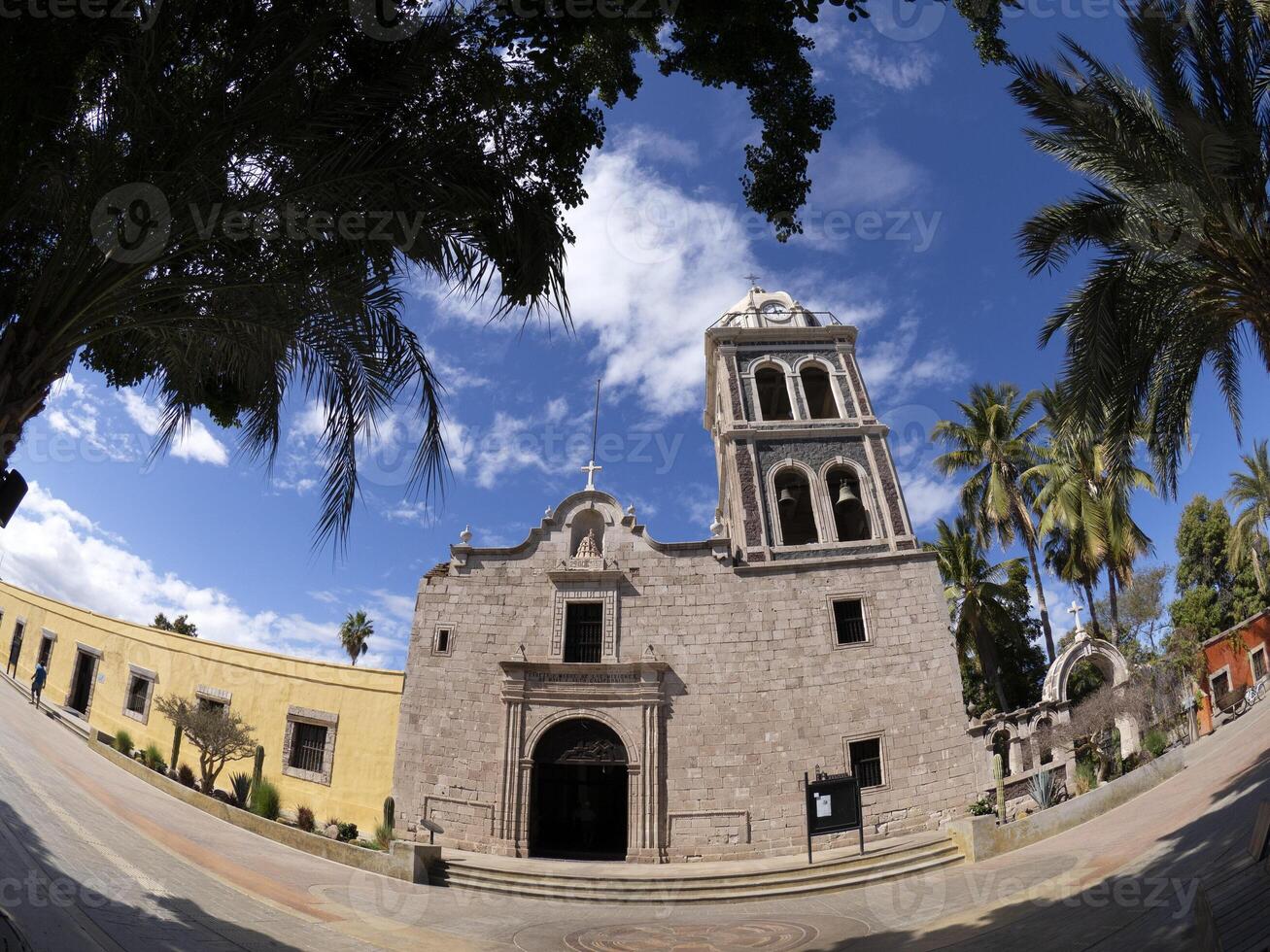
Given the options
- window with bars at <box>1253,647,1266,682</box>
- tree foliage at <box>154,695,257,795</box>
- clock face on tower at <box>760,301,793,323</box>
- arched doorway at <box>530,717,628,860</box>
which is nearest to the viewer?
tree foliage at <box>154,695,257,795</box>

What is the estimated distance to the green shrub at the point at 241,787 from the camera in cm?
1811

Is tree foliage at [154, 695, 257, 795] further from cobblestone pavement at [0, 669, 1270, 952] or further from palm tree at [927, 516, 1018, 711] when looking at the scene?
palm tree at [927, 516, 1018, 711]

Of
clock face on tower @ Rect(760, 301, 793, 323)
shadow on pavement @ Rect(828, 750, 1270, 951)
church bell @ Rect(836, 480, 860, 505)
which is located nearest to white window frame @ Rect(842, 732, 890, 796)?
shadow on pavement @ Rect(828, 750, 1270, 951)

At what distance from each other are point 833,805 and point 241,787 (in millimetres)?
14688

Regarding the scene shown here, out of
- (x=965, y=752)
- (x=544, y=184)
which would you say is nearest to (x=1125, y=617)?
(x=965, y=752)

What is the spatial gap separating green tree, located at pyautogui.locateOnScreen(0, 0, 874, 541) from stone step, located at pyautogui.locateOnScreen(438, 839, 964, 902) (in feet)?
36.8

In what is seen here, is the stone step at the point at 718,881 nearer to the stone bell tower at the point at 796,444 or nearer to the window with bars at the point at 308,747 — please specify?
the window with bars at the point at 308,747

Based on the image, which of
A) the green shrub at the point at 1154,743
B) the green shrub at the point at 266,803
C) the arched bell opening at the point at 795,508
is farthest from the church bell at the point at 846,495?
the green shrub at the point at 266,803

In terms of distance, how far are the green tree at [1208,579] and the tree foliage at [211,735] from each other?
33861mm

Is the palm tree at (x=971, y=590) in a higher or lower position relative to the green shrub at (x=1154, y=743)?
higher

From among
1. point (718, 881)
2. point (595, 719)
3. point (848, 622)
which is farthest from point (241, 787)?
point (848, 622)

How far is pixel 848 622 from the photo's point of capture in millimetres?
18875

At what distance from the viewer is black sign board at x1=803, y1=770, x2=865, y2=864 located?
1411cm

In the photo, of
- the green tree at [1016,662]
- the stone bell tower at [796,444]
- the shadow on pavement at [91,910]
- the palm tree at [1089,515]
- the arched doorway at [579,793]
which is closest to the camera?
the shadow on pavement at [91,910]
